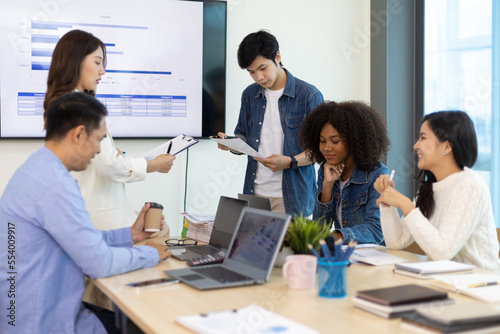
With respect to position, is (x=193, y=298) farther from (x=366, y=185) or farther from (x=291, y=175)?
(x=291, y=175)

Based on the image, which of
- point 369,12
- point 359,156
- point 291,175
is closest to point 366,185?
point 359,156

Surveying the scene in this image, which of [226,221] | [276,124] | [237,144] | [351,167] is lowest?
[226,221]

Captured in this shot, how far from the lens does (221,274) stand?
71.7 inches

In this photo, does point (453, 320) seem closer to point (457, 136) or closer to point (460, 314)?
point (460, 314)

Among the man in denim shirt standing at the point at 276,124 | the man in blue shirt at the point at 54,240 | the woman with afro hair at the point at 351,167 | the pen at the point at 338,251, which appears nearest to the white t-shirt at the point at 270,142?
the man in denim shirt standing at the point at 276,124

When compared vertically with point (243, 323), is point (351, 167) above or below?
above

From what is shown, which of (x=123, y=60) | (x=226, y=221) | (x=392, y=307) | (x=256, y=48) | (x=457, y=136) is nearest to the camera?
(x=392, y=307)

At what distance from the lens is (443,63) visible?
388 centimetres

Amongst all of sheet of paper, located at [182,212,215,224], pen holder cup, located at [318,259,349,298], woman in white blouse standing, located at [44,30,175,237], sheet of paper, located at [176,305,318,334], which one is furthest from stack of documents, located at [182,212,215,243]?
sheet of paper, located at [176,305,318,334]

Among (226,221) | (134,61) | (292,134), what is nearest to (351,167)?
(292,134)

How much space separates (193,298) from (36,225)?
568mm

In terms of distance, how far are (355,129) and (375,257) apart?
0.75 meters

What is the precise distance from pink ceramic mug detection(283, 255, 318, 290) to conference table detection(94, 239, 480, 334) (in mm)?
22

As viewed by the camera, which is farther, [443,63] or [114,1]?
[443,63]
